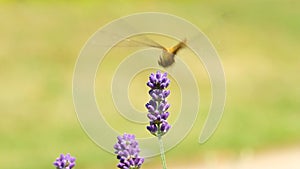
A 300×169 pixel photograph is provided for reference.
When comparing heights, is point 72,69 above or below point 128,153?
above

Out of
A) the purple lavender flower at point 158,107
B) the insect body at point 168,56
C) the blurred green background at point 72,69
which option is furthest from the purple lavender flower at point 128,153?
the blurred green background at point 72,69

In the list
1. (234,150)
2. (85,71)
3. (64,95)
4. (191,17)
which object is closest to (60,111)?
(64,95)

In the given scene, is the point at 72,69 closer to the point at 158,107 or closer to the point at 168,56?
the point at 168,56

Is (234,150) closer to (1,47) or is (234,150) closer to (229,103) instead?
(229,103)

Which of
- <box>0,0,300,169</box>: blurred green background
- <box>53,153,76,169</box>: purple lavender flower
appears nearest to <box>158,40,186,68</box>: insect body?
<box>53,153,76,169</box>: purple lavender flower

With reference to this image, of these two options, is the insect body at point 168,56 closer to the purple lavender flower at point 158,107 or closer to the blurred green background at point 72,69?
the purple lavender flower at point 158,107

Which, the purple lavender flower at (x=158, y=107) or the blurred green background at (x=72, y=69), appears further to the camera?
the blurred green background at (x=72, y=69)

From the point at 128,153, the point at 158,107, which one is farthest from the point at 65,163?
the point at 158,107
